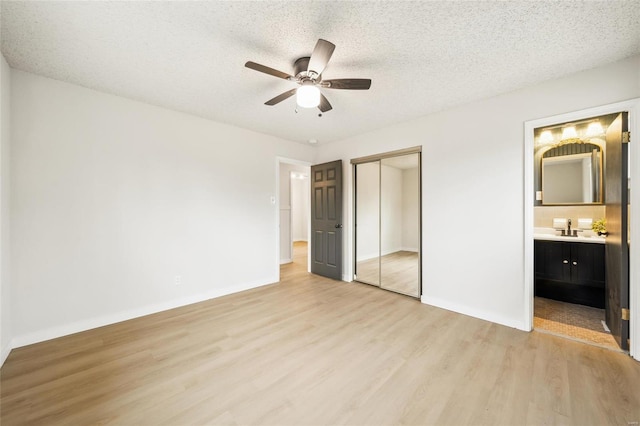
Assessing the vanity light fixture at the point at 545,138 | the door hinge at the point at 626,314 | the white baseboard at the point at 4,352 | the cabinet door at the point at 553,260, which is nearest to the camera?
the white baseboard at the point at 4,352

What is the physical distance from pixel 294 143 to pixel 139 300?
3333 millimetres

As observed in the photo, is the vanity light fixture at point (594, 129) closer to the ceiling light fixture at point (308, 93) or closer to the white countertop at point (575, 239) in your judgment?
the white countertop at point (575, 239)

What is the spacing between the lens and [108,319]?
275 cm

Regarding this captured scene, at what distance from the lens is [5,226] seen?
2164 mm

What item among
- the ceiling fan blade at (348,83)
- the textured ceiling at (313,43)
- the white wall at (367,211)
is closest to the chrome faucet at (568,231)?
the textured ceiling at (313,43)

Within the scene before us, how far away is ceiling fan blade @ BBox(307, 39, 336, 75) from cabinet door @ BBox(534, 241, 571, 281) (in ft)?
12.4

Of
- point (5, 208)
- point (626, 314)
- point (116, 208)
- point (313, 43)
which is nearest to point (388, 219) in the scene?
point (626, 314)

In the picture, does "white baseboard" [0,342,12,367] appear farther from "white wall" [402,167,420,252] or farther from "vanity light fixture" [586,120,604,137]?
"vanity light fixture" [586,120,604,137]

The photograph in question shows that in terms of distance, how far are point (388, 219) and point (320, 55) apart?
12.3 feet

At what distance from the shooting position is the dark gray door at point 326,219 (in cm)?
445

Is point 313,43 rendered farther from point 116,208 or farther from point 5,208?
point 5,208

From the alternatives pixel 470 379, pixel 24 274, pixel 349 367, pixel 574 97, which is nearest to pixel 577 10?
pixel 574 97

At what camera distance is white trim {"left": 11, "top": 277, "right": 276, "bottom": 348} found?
2.35 metres

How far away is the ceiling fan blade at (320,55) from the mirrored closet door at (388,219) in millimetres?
2748
